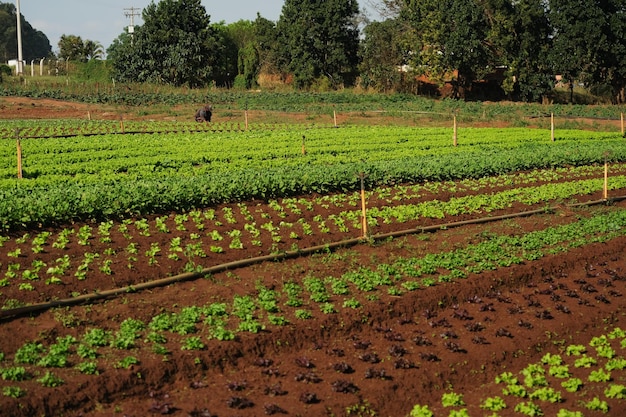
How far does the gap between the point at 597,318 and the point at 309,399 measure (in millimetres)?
5772

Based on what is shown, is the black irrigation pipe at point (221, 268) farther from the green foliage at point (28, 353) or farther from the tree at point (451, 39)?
the tree at point (451, 39)

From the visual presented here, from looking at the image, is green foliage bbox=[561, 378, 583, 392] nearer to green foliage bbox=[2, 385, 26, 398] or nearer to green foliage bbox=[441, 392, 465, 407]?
green foliage bbox=[441, 392, 465, 407]

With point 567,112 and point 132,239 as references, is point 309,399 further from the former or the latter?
point 567,112

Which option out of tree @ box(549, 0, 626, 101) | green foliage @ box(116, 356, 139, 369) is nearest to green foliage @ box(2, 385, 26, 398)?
green foliage @ box(116, 356, 139, 369)

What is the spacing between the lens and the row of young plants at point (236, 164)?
1700cm

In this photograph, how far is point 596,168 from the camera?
28141 millimetres

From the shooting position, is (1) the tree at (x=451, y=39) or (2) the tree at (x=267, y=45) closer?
(1) the tree at (x=451, y=39)

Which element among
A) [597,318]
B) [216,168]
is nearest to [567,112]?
[216,168]

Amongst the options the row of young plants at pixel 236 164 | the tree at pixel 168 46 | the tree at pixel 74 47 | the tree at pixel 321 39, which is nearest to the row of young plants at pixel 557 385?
the row of young plants at pixel 236 164

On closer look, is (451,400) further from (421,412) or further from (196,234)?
(196,234)

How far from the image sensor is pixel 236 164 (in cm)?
2598

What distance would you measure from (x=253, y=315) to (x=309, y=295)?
54.8 inches

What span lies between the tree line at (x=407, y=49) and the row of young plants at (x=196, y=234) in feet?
137

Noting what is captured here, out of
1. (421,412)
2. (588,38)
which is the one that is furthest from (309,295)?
(588,38)
